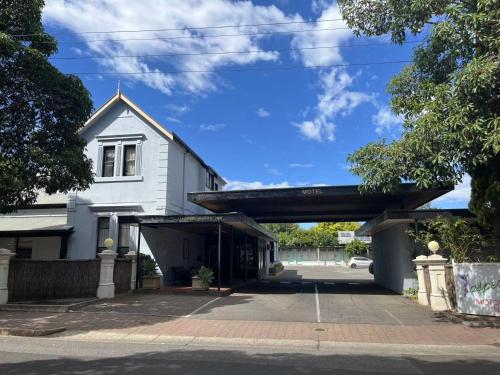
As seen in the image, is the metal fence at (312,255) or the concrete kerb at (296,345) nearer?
the concrete kerb at (296,345)

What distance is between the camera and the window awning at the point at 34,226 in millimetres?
20188

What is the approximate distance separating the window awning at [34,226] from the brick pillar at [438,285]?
51.1 ft

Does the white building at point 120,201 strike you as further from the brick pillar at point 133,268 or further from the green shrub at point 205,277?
the green shrub at point 205,277

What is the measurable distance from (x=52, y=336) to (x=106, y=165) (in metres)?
12.6

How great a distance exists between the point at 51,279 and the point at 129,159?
7.68m

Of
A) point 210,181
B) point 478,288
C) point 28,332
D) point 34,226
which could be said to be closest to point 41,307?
point 28,332

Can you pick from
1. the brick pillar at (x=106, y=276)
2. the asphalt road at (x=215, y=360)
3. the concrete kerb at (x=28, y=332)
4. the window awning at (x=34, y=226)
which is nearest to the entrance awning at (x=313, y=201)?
the brick pillar at (x=106, y=276)

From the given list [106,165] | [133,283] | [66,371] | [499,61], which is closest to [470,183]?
[499,61]

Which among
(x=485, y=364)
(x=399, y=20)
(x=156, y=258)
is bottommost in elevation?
(x=485, y=364)

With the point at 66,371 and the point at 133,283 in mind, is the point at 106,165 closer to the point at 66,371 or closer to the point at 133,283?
the point at 133,283

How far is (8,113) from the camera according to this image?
13.6m

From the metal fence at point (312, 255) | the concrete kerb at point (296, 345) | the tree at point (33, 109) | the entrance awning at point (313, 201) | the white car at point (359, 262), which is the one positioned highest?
the tree at point (33, 109)

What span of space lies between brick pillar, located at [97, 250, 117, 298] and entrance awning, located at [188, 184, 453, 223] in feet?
14.3

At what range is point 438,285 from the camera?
13.7m
